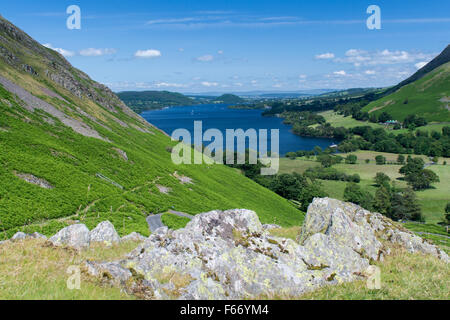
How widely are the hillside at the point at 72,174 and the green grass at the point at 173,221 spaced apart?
2636mm

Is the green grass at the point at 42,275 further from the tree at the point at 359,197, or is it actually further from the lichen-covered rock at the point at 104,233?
the tree at the point at 359,197

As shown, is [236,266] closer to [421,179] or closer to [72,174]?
[72,174]

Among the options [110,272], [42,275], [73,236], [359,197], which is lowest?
[359,197]

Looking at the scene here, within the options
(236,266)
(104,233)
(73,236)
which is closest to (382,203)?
(104,233)

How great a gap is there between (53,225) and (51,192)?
826cm

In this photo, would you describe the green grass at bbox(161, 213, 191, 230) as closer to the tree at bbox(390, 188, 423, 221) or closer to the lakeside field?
the lakeside field

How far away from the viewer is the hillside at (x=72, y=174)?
114 ft

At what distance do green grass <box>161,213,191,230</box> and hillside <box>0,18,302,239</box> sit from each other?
2.64 meters

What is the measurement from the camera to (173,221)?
43.9m

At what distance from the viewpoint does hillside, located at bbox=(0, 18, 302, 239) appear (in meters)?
34.6

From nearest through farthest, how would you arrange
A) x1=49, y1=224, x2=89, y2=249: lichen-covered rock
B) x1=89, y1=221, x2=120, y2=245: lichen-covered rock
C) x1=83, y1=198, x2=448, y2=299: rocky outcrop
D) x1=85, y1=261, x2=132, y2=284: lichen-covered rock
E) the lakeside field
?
x1=85, y1=261, x2=132, y2=284: lichen-covered rock
x1=83, y1=198, x2=448, y2=299: rocky outcrop
x1=49, y1=224, x2=89, y2=249: lichen-covered rock
x1=89, y1=221, x2=120, y2=245: lichen-covered rock
the lakeside field

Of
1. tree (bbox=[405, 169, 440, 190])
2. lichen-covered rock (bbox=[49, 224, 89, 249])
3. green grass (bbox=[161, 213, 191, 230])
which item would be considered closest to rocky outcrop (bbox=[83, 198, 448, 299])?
lichen-covered rock (bbox=[49, 224, 89, 249])

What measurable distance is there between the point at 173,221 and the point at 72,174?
16.4 m

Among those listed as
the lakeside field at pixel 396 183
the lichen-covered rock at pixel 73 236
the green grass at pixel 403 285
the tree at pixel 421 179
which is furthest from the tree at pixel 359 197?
the lichen-covered rock at pixel 73 236
